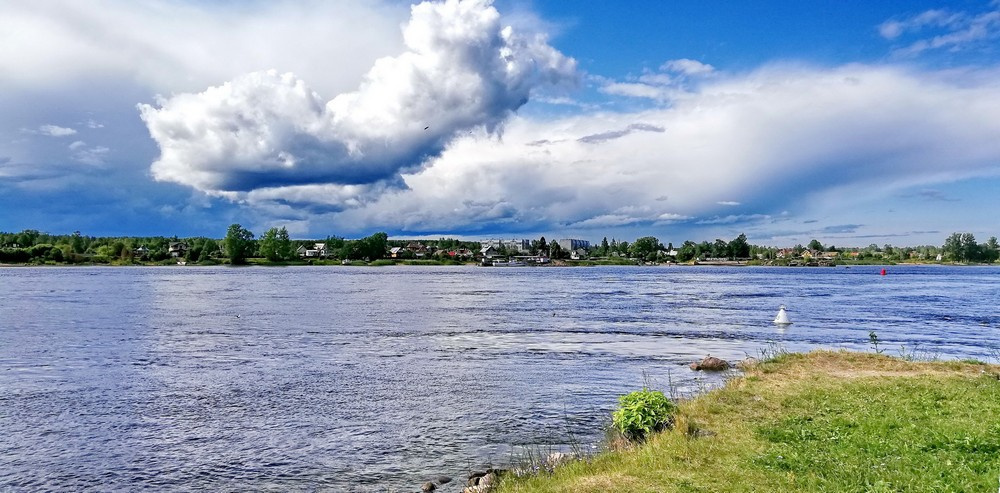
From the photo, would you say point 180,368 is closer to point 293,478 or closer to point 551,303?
point 293,478

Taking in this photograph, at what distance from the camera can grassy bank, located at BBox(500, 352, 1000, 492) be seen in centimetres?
1266

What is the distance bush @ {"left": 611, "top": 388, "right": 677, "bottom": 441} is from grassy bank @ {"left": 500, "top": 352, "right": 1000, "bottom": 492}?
2.06 ft

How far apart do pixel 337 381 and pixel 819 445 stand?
22618 mm

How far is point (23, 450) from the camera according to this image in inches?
806

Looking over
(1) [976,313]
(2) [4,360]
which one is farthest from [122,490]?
(1) [976,313]

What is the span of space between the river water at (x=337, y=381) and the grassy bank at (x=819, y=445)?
4.64 metres

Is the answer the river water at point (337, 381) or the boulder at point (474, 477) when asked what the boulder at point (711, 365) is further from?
the boulder at point (474, 477)

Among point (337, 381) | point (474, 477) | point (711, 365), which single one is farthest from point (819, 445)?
point (337, 381)

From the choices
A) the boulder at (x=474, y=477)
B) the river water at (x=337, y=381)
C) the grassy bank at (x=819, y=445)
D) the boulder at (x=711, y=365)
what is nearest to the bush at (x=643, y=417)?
the grassy bank at (x=819, y=445)

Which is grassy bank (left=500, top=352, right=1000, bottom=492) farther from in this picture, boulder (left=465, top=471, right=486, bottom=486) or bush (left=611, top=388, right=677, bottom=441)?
boulder (left=465, top=471, right=486, bottom=486)

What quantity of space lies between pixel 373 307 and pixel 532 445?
200 ft

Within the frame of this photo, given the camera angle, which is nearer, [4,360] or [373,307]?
[4,360]

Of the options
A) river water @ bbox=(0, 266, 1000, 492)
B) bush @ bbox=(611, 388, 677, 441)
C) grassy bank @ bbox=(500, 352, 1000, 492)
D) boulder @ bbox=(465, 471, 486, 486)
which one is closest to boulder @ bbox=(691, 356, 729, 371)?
river water @ bbox=(0, 266, 1000, 492)

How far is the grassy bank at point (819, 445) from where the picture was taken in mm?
12664
